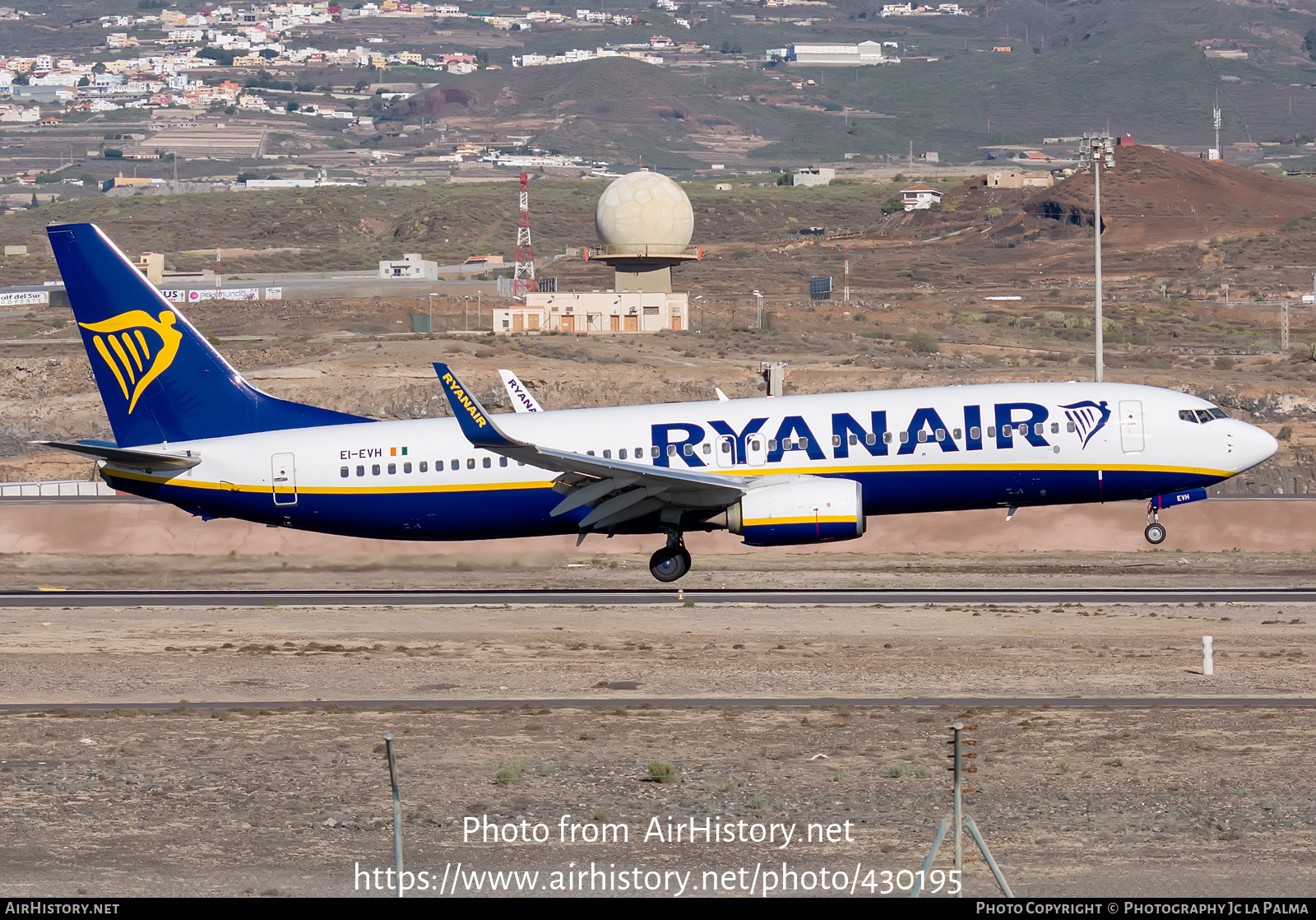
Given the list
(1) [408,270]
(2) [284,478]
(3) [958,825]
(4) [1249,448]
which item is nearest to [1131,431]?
(4) [1249,448]

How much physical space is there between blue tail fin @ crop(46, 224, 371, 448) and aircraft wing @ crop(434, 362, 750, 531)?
22.5 ft

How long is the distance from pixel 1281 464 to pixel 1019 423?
118 feet

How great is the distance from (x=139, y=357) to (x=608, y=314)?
69.6 m

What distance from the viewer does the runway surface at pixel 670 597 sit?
41.0 m

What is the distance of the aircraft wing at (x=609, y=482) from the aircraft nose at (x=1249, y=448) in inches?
455

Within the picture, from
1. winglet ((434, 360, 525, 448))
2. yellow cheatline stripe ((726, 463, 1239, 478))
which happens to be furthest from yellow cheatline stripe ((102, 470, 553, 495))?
yellow cheatline stripe ((726, 463, 1239, 478))

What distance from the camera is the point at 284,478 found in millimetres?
40750

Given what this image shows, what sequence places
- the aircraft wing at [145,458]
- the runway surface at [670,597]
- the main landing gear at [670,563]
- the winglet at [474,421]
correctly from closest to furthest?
the winglet at [474,421] < the aircraft wing at [145,458] < the runway surface at [670,597] < the main landing gear at [670,563]

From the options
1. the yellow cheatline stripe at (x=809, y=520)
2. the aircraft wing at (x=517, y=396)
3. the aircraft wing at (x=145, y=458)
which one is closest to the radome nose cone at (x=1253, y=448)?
the yellow cheatline stripe at (x=809, y=520)

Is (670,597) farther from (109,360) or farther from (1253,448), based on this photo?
(109,360)

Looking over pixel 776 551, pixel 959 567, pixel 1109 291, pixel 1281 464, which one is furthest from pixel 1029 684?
pixel 1109 291

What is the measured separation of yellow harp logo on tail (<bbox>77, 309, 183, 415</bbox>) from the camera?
135ft

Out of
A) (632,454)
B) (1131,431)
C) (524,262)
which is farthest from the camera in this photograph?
(524,262)

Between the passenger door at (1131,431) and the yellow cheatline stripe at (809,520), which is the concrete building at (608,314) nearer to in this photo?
the passenger door at (1131,431)
